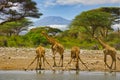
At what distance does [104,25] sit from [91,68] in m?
28.9

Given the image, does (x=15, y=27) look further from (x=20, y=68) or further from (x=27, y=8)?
(x=20, y=68)

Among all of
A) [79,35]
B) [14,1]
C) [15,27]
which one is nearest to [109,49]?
[14,1]

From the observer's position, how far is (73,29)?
5466 centimetres

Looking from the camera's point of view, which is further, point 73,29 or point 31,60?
point 73,29

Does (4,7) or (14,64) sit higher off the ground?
(4,7)

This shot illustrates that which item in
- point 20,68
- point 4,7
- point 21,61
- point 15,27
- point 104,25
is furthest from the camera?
point 15,27

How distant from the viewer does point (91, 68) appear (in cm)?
2006

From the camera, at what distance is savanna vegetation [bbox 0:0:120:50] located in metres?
39.4

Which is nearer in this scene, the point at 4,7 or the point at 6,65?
the point at 6,65

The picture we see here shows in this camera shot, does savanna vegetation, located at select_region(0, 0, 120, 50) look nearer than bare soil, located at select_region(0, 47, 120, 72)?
No

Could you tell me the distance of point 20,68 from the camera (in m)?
19.8

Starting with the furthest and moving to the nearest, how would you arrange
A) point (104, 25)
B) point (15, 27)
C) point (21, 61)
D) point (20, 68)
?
1. point (15, 27)
2. point (104, 25)
3. point (21, 61)
4. point (20, 68)

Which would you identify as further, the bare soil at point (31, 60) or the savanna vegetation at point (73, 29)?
the savanna vegetation at point (73, 29)

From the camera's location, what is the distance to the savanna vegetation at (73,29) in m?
39.4
